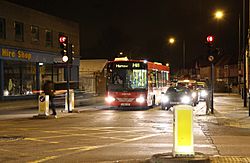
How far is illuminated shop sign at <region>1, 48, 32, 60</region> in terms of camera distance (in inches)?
1683

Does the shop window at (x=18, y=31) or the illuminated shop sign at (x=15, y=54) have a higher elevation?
the shop window at (x=18, y=31)

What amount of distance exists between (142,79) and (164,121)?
864 cm

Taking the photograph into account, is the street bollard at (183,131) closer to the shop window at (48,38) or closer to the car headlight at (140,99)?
the car headlight at (140,99)

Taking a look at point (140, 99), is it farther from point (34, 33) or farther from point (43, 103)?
point (34, 33)

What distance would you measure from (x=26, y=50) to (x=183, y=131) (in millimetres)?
39044

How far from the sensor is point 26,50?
47000 mm

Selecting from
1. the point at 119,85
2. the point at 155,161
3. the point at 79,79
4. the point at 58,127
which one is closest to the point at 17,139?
the point at 58,127

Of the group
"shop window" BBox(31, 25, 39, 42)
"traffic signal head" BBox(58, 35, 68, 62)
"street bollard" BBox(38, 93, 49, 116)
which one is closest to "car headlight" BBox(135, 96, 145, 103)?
"traffic signal head" BBox(58, 35, 68, 62)

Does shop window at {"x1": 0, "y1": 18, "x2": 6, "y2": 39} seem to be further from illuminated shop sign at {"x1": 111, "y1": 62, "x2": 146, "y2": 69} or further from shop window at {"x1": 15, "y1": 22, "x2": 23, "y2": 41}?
illuminated shop sign at {"x1": 111, "y1": 62, "x2": 146, "y2": 69}

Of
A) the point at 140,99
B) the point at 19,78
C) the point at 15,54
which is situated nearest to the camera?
the point at 140,99

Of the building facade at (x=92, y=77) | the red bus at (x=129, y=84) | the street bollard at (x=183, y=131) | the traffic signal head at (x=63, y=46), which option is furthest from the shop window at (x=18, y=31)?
the street bollard at (x=183, y=131)

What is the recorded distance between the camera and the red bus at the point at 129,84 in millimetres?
29234

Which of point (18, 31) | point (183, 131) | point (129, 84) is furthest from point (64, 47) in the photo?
point (18, 31)

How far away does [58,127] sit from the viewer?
18.8 meters
